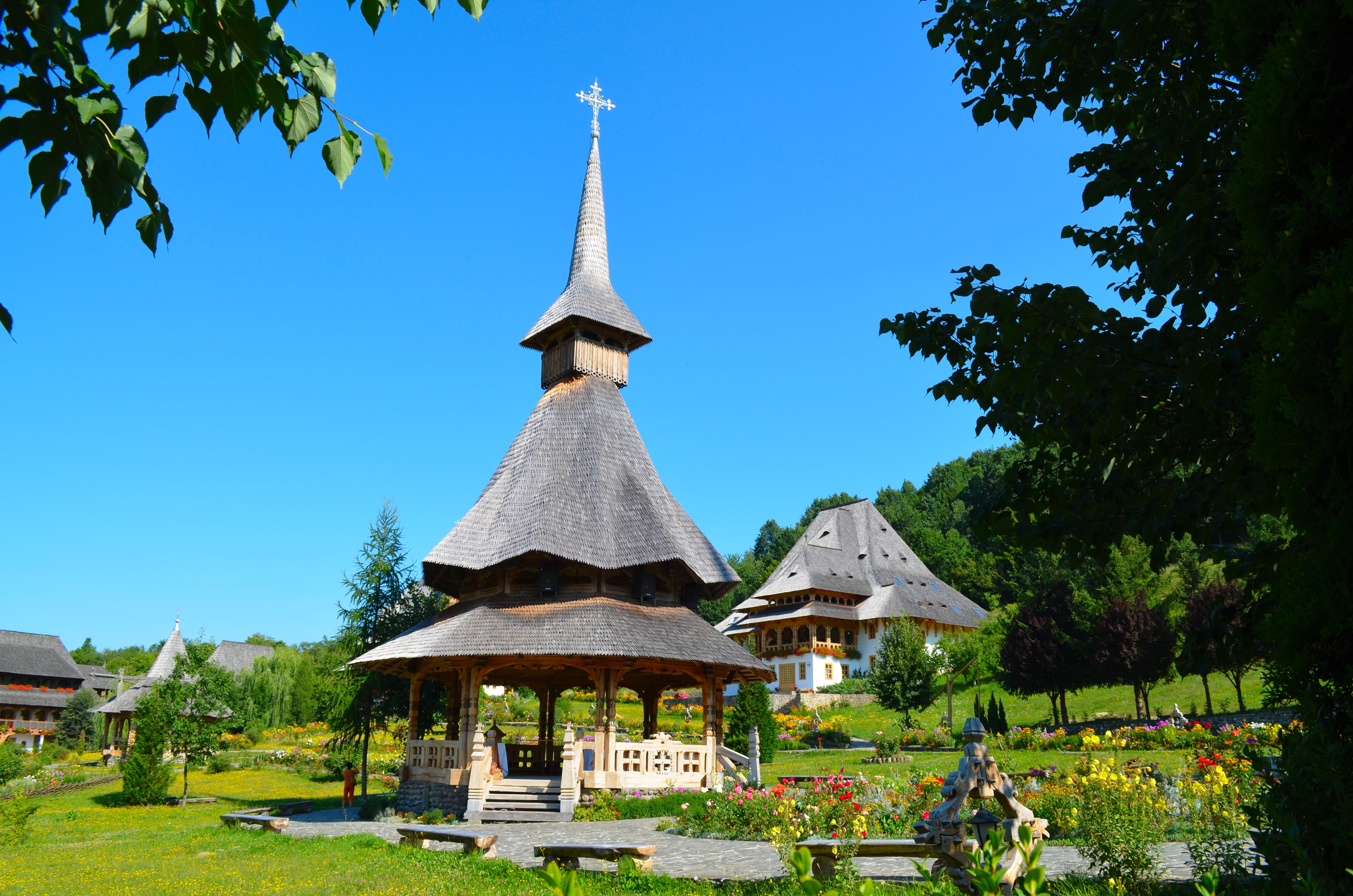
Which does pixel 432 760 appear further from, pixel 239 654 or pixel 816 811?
pixel 239 654

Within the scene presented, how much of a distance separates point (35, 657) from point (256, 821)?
191 ft

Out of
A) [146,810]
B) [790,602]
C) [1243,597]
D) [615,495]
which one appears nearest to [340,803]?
[146,810]

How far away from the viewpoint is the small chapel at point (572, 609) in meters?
18.3

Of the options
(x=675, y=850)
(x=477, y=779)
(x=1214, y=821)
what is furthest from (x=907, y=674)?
(x=1214, y=821)

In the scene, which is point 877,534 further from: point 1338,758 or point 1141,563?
point 1338,758

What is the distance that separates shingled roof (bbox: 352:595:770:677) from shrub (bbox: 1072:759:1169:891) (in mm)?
9328

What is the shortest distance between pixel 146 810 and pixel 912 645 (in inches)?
1009

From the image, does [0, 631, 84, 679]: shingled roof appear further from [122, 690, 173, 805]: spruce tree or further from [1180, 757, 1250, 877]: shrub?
[1180, 757, 1250, 877]: shrub

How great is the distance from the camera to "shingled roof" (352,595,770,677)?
58.5 ft

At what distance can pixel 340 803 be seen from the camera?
24578mm

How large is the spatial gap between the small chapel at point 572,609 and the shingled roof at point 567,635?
5 centimetres

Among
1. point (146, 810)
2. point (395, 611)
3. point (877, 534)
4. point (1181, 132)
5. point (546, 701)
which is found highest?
point (877, 534)

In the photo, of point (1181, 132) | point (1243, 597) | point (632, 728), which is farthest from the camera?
point (632, 728)

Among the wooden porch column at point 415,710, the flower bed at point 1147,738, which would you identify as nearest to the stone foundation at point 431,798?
the wooden porch column at point 415,710
